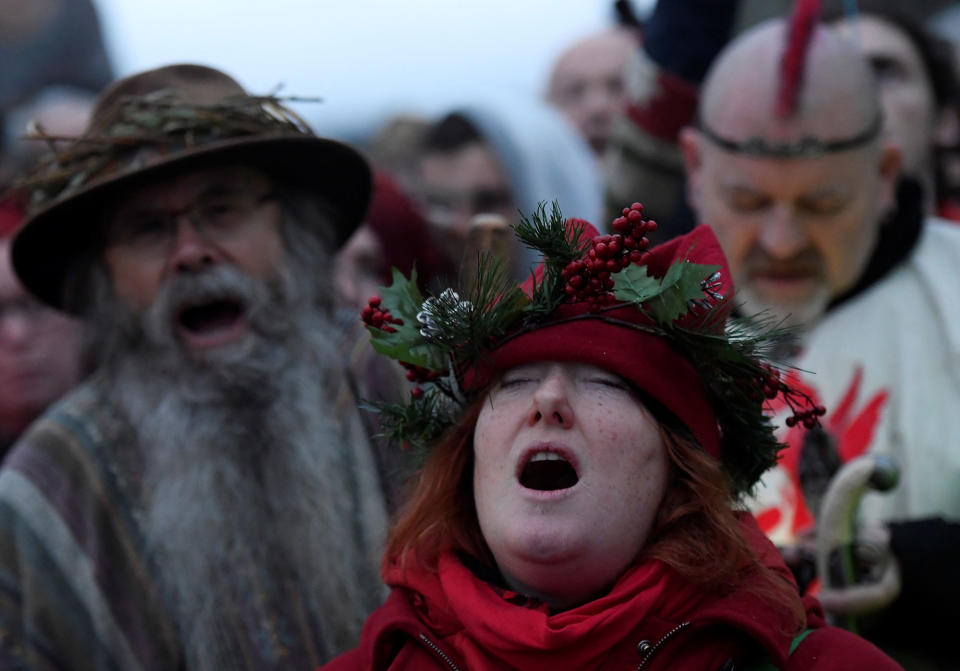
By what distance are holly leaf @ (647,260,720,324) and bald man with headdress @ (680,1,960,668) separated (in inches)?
52.3

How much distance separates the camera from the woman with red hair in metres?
2.24

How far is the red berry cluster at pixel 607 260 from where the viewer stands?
7.68 feet

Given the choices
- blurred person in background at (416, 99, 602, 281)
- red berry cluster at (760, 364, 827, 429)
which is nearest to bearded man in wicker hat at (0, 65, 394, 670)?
red berry cluster at (760, 364, 827, 429)

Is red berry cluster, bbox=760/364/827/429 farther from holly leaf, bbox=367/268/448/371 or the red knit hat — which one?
holly leaf, bbox=367/268/448/371

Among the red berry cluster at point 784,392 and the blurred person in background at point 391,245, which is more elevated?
the red berry cluster at point 784,392

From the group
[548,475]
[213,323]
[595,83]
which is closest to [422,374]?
[548,475]

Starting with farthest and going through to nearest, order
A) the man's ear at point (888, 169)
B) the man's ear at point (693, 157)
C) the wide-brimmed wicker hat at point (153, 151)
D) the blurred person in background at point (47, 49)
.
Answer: the blurred person in background at point (47, 49) < the man's ear at point (693, 157) < the man's ear at point (888, 169) < the wide-brimmed wicker hat at point (153, 151)

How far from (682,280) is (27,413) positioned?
3.46 meters

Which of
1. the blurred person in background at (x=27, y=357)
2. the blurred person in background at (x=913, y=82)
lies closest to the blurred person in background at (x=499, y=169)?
the blurred person in background at (x=913, y=82)

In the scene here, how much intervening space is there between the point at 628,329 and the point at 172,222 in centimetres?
171

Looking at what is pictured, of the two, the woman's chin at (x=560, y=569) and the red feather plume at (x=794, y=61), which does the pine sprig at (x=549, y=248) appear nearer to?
the woman's chin at (x=560, y=569)

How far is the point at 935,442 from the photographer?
3617 mm

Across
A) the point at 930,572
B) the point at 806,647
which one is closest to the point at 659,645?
the point at 806,647

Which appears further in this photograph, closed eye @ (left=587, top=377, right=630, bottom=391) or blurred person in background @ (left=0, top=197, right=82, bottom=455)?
blurred person in background @ (left=0, top=197, right=82, bottom=455)
